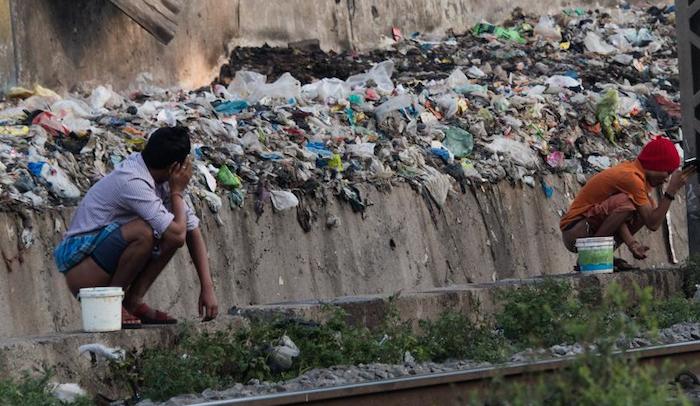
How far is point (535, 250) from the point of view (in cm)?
1491

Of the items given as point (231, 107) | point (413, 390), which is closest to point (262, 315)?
point (413, 390)

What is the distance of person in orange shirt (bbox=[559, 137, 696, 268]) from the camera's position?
11.4m

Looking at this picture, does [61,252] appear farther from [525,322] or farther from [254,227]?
[254,227]

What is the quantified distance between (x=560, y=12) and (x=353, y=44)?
466cm

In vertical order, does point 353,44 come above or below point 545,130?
above

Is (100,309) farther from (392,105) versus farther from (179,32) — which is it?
(179,32)

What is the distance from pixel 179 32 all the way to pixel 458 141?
2985 mm

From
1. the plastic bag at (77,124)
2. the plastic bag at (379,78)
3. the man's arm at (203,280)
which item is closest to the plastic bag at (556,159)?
the plastic bag at (379,78)

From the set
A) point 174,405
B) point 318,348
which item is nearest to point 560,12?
point 318,348

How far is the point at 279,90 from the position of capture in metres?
14.9

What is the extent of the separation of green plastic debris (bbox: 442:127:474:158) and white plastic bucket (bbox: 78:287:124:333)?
7.16 meters

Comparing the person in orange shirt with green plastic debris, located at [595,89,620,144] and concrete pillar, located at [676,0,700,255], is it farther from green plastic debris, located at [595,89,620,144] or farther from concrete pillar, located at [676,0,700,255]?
green plastic debris, located at [595,89,620,144]

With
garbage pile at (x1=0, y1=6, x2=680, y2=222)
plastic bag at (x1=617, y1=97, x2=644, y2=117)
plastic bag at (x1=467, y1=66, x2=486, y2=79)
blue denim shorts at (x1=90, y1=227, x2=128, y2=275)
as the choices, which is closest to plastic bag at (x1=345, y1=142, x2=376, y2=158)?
garbage pile at (x1=0, y1=6, x2=680, y2=222)

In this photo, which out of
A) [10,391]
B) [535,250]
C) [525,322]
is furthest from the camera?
[535,250]
